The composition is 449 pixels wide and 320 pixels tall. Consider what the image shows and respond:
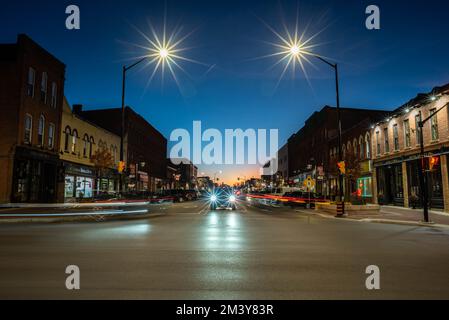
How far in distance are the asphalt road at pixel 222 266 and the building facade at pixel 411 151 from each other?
11.7 m

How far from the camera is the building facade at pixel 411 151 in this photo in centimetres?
2697

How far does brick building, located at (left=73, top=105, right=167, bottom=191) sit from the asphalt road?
41.1 meters

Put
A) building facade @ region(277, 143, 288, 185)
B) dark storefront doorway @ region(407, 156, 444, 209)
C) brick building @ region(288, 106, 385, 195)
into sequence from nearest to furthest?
1. dark storefront doorway @ region(407, 156, 444, 209)
2. brick building @ region(288, 106, 385, 195)
3. building facade @ region(277, 143, 288, 185)

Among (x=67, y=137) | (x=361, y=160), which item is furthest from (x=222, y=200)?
(x=361, y=160)

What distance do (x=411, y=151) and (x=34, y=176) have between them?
3292cm

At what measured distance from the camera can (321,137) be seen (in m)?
63.8

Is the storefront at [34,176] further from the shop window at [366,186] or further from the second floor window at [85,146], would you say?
the shop window at [366,186]

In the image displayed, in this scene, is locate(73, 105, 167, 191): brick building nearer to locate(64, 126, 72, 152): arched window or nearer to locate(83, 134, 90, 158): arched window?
locate(83, 134, 90, 158): arched window

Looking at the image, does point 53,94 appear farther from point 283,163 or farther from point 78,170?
point 283,163

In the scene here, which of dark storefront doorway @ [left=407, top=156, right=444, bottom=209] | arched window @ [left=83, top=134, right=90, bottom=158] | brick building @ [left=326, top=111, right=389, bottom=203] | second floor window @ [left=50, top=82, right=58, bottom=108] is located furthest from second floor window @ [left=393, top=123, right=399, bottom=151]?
arched window @ [left=83, top=134, right=90, bottom=158]

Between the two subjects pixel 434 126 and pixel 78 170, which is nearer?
pixel 434 126

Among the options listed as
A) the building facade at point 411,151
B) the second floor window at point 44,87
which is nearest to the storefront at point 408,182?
the building facade at point 411,151

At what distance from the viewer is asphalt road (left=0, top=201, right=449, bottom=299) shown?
6195mm
